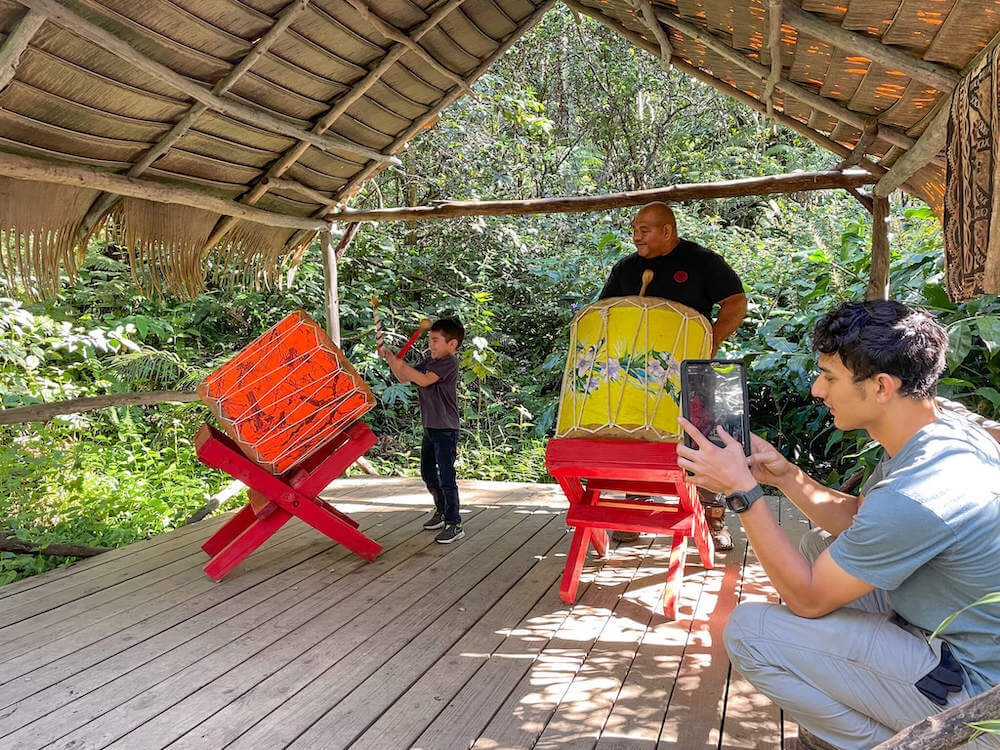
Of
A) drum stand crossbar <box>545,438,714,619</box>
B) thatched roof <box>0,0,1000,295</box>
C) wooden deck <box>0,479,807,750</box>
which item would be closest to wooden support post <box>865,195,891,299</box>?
thatched roof <box>0,0,1000,295</box>

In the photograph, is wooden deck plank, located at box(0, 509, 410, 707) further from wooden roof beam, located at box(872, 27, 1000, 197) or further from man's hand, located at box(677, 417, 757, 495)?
wooden roof beam, located at box(872, 27, 1000, 197)

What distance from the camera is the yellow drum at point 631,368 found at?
2771mm

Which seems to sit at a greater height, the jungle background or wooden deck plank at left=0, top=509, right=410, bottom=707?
the jungle background

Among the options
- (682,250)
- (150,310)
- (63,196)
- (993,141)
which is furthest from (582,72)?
(993,141)

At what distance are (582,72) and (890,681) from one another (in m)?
8.61

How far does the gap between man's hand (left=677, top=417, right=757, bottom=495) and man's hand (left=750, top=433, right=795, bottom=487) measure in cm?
21

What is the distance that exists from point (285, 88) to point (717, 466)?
290cm

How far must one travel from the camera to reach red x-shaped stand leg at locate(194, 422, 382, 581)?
3232 millimetres

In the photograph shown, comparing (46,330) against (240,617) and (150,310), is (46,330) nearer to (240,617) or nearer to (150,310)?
(150,310)

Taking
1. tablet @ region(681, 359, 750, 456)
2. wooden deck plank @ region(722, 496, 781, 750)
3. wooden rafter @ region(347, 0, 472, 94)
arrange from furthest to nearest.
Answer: wooden rafter @ region(347, 0, 472, 94) < wooden deck plank @ region(722, 496, 781, 750) < tablet @ region(681, 359, 750, 456)

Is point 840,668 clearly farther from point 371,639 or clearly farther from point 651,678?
point 371,639

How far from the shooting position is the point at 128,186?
3465 mm

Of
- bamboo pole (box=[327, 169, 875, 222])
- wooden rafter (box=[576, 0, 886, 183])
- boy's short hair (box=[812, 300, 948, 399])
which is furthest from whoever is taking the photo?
bamboo pole (box=[327, 169, 875, 222])

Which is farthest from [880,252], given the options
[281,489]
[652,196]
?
[281,489]
